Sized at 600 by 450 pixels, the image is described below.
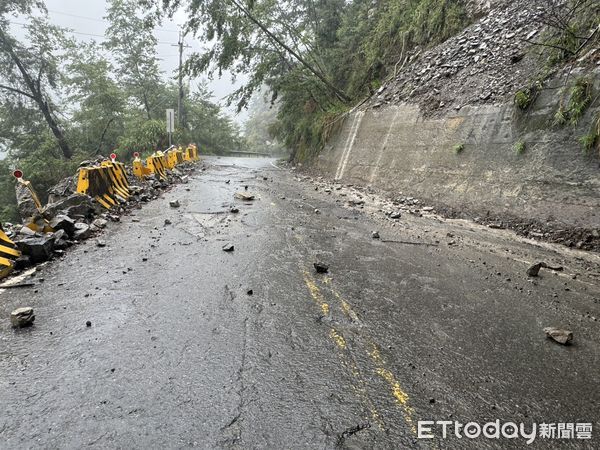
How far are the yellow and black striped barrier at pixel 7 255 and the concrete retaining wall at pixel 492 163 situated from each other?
7.51 meters

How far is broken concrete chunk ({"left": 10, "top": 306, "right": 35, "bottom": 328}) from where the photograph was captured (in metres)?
2.82

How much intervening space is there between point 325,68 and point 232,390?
1796 centimetres

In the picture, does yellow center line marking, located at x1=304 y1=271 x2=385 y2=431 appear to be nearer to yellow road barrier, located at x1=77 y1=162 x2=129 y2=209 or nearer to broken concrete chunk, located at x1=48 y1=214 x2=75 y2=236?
broken concrete chunk, located at x1=48 y1=214 x2=75 y2=236

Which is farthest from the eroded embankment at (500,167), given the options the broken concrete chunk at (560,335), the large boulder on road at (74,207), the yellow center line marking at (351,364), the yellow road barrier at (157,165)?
the yellow road barrier at (157,165)

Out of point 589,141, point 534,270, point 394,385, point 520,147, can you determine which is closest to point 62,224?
point 394,385

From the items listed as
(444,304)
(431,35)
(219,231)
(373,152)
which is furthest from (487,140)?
(431,35)

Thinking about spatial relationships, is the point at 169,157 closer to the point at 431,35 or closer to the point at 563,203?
the point at 431,35

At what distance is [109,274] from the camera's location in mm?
3984

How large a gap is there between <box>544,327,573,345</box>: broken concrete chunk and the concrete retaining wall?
122 inches

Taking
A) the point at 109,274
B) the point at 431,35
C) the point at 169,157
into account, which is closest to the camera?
the point at 109,274

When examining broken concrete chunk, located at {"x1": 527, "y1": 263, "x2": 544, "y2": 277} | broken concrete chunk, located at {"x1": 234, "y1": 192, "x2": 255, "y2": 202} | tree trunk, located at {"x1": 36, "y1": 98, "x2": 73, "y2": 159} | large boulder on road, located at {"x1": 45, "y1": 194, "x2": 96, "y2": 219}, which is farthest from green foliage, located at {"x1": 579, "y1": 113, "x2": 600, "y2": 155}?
tree trunk, located at {"x1": 36, "y1": 98, "x2": 73, "y2": 159}

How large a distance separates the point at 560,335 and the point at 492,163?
4689 millimetres

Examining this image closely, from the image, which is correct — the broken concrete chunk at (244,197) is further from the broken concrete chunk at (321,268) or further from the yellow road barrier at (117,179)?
the broken concrete chunk at (321,268)

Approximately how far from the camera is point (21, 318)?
282cm
